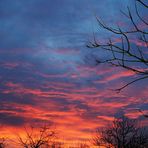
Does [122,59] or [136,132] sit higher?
[136,132]

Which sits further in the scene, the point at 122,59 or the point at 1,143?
the point at 1,143

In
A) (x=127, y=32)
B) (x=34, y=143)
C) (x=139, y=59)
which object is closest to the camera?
(x=139, y=59)

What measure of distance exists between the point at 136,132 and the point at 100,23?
38859 millimetres

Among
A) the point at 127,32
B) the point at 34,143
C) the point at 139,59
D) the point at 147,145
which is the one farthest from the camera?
the point at 34,143

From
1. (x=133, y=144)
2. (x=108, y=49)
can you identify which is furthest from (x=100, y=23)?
(x=133, y=144)

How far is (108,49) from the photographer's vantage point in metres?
7.43

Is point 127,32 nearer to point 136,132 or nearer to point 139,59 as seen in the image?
point 139,59

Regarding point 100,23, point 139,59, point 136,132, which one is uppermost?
point 136,132

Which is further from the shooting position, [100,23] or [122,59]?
[100,23]

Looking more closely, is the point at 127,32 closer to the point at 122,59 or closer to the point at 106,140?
the point at 122,59

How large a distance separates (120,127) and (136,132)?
1.99 meters

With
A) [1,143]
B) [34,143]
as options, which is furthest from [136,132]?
[1,143]

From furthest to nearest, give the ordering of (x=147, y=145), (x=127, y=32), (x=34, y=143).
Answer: (x=34, y=143) → (x=147, y=145) → (x=127, y=32)

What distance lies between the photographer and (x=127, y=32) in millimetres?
7371
